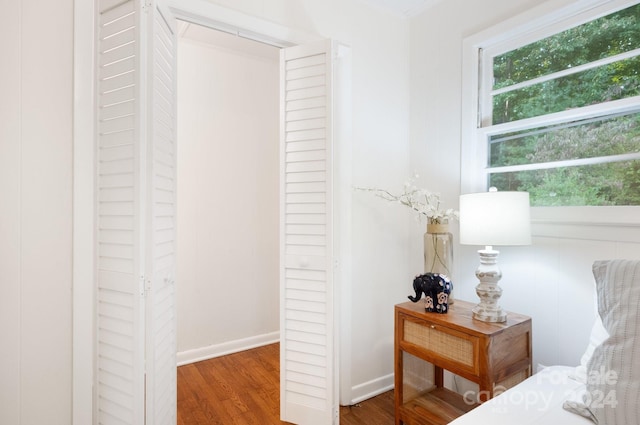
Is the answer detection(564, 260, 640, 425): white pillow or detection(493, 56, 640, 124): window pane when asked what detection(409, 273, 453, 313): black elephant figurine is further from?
detection(493, 56, 640, 124): window pane

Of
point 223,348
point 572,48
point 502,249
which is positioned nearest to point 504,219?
point 502,249

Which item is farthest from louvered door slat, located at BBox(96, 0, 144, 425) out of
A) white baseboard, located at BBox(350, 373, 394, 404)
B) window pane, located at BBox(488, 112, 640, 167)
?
window pane, located at BBox(488, 112, 640, 167)

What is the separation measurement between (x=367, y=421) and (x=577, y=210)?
1562 millimetres

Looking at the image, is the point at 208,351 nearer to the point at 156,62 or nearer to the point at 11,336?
the point at 11,336

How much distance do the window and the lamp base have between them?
45 cm

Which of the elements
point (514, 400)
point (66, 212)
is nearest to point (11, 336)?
point (66, 212)

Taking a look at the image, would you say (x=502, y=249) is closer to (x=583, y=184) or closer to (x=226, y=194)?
(x=583, y=184)

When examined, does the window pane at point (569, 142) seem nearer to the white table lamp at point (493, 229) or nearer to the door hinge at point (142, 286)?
the white table lamp at point (493, 229)

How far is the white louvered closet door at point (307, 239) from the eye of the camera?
5.95 ft

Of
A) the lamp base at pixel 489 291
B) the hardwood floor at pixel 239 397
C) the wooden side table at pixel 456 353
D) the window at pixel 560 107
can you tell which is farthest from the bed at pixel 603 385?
the hardwood floor at pixel 239 397

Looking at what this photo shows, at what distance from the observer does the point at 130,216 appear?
1.35 m

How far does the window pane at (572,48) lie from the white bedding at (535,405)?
142 centimetres

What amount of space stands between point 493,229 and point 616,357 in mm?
642

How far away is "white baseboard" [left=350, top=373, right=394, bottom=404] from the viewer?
2156 mm
